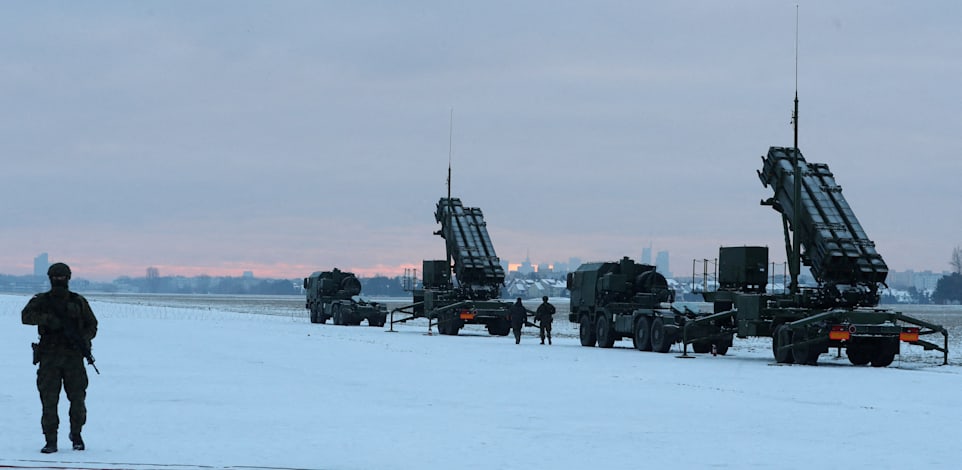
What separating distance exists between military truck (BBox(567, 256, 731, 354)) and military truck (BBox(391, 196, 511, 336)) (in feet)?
22.0

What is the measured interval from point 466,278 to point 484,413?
1300 inches

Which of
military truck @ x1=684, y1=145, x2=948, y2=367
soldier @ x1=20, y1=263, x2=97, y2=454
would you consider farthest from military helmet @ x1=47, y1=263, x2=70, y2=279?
military truck @ x1=684, y1=145, x2=948, y2=367

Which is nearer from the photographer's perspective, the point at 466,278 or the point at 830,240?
the point at 830,240

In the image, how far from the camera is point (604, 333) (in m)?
39.5

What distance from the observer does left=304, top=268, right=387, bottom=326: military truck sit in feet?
195

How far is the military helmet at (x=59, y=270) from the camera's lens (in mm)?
12359

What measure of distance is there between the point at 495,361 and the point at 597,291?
1095cm

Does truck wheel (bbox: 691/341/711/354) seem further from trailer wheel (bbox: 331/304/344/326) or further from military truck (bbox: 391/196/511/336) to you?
trailer wheel (bbox: 331/304/344/326)

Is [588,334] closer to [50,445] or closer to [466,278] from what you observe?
[466,278]

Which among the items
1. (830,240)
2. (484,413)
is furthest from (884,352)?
(484,413)

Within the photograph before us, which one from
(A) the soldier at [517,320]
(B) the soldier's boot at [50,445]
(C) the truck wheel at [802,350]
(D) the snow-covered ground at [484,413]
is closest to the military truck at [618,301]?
(A) the soldier at [517,320]

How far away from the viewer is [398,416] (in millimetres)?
16453

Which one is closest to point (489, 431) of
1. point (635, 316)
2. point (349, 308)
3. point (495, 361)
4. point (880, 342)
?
point (495, 361)

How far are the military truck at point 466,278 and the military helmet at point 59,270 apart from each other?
35393 millimetres
